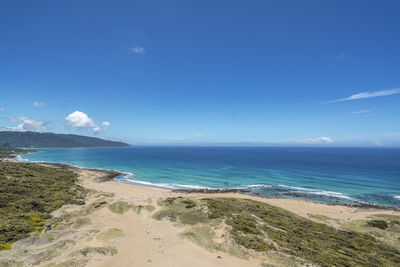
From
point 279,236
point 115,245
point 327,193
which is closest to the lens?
point 115,245

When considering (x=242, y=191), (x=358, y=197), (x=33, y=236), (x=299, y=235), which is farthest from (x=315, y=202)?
(x=33, y=236)

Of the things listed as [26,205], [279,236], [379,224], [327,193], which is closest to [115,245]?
[279,236]

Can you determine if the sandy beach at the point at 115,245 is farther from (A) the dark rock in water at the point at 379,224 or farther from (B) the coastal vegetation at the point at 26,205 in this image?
(A) the dark rock in water at the point at 379,224

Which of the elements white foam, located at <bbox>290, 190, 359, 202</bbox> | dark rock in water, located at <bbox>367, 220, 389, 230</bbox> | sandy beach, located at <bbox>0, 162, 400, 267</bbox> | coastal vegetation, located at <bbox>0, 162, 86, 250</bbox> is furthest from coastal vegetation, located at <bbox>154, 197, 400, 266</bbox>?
white foam, located at <bbox>290, 190, 359, 202</bbox>

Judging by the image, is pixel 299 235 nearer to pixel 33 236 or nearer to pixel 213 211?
pixel 213 211

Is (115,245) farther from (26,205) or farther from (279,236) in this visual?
(26,205)

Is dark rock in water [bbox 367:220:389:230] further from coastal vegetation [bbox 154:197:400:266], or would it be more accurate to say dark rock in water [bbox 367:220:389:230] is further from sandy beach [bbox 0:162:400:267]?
sandy beach [bbox 0:162:400:267]

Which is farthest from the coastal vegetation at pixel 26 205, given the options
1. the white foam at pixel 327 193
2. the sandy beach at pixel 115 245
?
the white foam at pixel 327 193
